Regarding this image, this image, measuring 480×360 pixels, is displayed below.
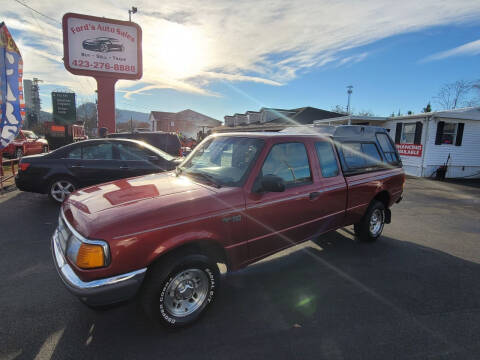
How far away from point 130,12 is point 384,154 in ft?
61.5

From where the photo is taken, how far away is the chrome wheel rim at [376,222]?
4656mm

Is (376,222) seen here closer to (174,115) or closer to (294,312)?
(294,312)

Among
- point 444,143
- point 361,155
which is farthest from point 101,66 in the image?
point 444,143

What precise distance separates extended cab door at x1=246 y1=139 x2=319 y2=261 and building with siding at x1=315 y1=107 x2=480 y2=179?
45.6 ft

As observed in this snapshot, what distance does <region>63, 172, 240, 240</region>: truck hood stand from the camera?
6.96ft

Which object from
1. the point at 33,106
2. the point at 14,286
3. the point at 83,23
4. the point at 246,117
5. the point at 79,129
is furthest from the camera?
the point at 33,106

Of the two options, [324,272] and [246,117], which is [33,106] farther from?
[324,272]

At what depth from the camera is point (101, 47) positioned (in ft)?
43.6

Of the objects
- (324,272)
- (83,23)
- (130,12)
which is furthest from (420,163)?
(130,12)

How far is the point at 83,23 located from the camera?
42.0 feet

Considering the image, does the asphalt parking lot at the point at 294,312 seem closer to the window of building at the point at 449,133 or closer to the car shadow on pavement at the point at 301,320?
the car shadow on pavement at the point at 301,320

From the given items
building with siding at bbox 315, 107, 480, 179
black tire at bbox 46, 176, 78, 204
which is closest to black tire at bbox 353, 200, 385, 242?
black tire at bbox 46, 176, 78, 204

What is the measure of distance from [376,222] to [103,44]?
14.8m

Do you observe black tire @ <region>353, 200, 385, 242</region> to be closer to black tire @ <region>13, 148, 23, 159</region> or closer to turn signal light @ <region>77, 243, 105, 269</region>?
turn signal light @ <region>77, 243, 105, 269</region>
